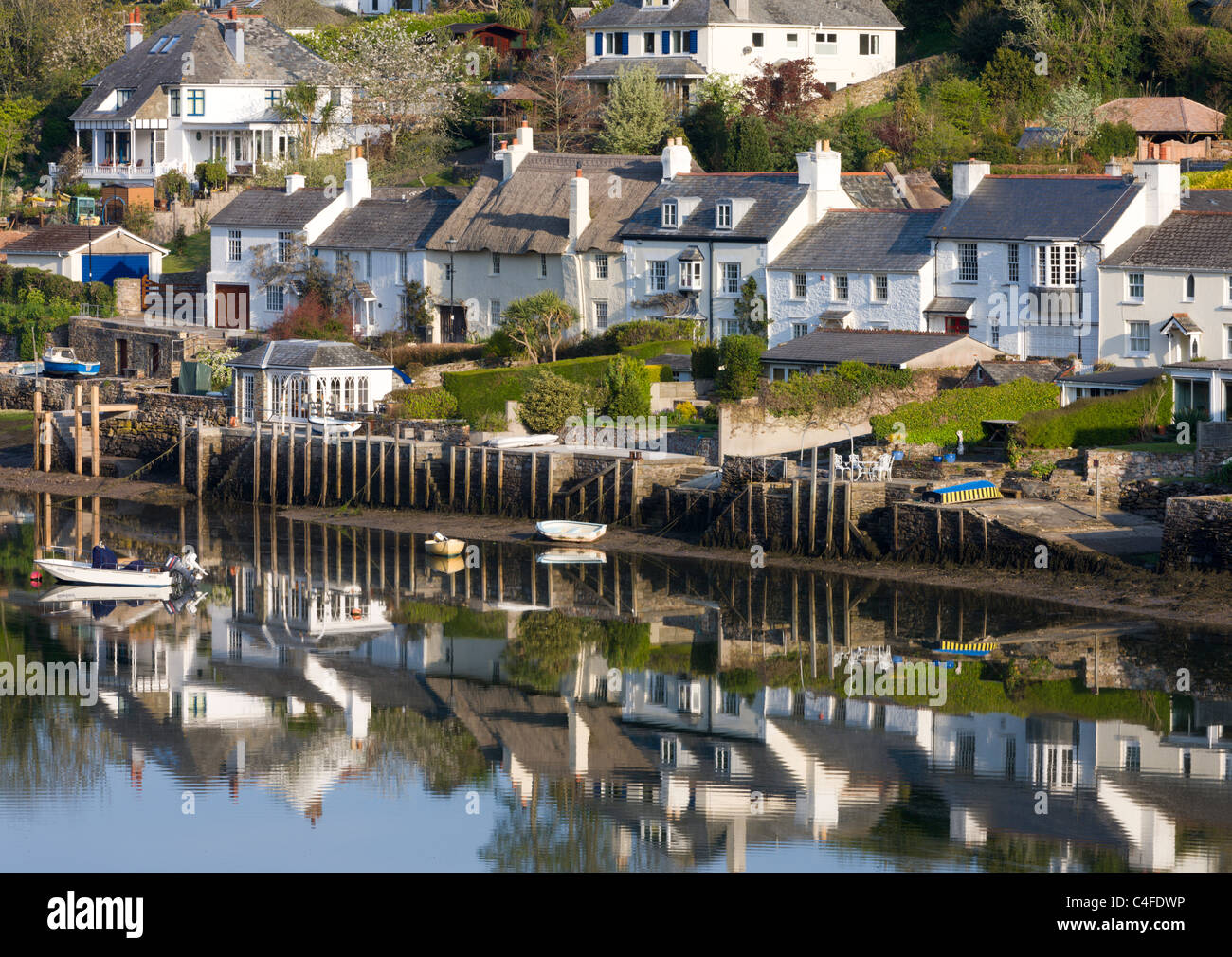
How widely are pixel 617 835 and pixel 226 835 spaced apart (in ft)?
18.6

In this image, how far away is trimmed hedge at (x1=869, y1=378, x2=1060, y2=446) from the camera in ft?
164

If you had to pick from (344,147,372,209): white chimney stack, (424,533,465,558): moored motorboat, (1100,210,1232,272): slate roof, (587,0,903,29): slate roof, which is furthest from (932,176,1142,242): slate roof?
(587,0,903,29): slate roof

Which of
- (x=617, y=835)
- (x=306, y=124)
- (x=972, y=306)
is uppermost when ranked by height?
(x=306, y=124)

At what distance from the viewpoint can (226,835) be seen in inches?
1127

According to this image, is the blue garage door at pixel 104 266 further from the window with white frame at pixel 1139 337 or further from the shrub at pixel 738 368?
the window with white frame at pixel 1139 337

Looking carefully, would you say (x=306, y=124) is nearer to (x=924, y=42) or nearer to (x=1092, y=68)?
(x=924, y=42)

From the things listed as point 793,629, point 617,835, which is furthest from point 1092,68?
point 617,835

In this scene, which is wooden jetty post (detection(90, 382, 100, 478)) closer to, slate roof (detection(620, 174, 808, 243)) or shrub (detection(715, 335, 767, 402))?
slate roof (detection(620, 174, 808, 243))

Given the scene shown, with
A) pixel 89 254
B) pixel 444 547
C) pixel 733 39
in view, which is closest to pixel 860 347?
pixel 444 547

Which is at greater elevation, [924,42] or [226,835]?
[924,42]

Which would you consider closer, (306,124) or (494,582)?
(494,582)

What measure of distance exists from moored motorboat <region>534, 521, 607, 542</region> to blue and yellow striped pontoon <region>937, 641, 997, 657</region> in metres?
12.2
